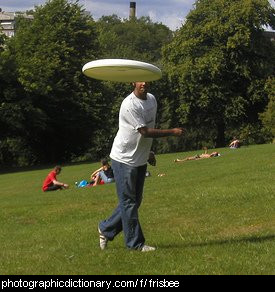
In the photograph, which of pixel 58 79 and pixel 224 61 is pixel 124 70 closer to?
pixel 58 79

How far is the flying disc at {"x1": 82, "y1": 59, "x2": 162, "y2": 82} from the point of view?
785 cm

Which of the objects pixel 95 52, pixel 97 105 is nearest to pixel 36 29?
pixel 95 52

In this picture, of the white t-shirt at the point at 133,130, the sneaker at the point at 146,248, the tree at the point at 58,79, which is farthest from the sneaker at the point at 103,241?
the tree at the point at 58,79

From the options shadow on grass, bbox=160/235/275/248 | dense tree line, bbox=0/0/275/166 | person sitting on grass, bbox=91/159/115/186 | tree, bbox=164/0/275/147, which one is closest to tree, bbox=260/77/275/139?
dense tree line, bbox=0/0/275/166

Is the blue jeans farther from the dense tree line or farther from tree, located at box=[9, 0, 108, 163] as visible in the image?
tree, located at box=[9, 0, 108, 163]

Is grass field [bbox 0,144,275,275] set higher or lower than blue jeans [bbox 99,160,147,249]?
lower

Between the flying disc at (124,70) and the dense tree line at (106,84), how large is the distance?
38.2 meters

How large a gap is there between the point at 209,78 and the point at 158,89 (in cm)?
758

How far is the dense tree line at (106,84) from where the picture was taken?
4891cm

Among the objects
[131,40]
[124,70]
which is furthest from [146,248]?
[131,40]

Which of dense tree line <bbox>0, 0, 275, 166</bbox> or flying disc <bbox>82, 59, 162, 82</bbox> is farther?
dense tree line <bbox>0, 0, 275, 166</bbox>

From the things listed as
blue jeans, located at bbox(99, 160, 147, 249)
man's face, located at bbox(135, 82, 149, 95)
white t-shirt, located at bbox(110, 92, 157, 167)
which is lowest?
blue jeans, located at bbox(99, 160, 147, 249)

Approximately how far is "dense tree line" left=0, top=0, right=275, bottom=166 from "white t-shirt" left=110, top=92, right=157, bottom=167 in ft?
127
